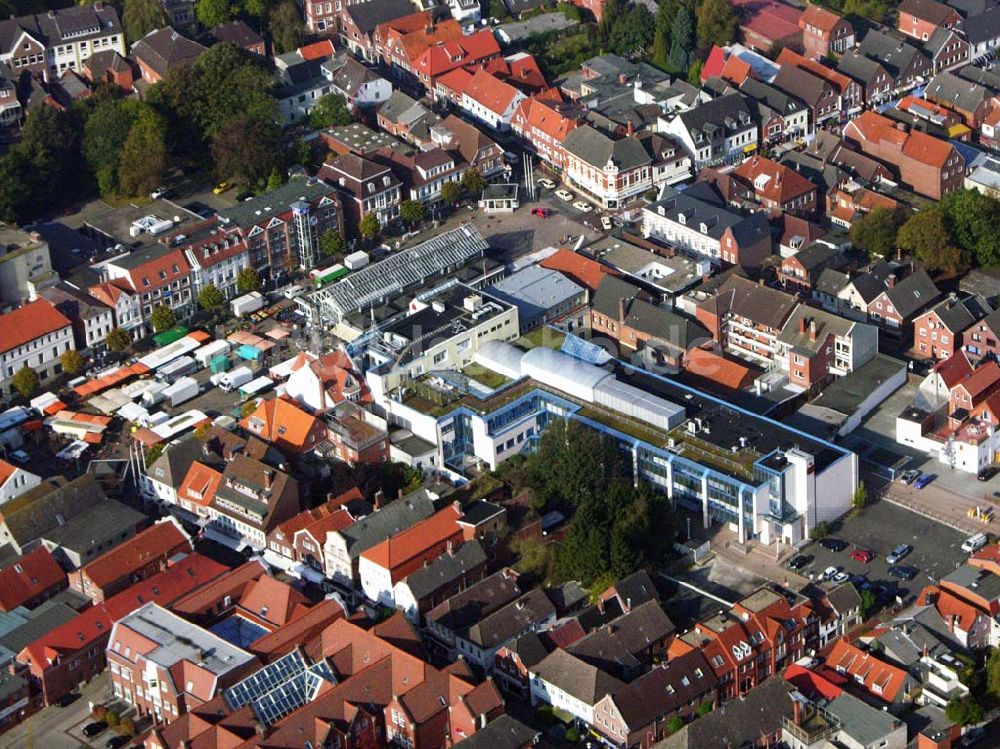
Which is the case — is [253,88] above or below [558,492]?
above

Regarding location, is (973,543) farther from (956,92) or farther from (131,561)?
(956,92)

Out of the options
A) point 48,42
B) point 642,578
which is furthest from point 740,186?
point 48,42

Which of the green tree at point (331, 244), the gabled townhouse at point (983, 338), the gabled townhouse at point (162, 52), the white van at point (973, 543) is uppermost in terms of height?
the gabled townhouse at point (162, 52)

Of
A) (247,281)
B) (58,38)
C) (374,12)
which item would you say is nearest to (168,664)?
(247,281)

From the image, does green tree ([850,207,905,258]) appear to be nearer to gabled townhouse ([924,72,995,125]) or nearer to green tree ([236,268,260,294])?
gabled townhouse ([924,72,995,125])

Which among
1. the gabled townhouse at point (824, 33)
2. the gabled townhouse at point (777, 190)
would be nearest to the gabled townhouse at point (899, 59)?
the gabled townhouse at point (824, 33)

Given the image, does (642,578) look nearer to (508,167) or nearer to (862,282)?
(862,282)

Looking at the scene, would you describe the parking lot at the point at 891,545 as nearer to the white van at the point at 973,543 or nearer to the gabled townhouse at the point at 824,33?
the white van at the point at 973,543
